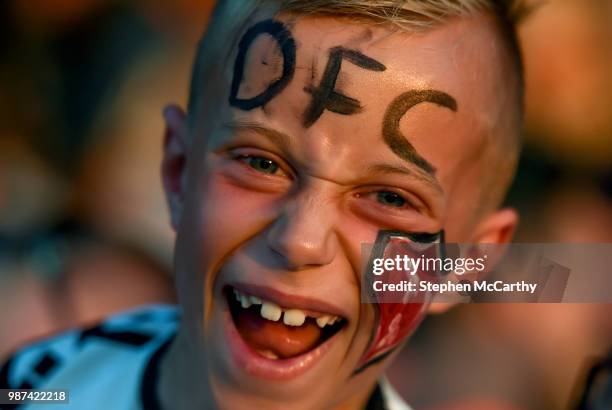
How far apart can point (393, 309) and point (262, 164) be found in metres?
0.34

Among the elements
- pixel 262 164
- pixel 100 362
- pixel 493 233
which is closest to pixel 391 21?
pixel 262 164

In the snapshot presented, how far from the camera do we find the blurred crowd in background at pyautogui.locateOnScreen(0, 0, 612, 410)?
3145mm

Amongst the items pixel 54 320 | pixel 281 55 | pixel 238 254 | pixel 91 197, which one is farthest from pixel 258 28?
pixel 91 197

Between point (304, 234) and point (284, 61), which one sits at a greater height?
point (284, 61)

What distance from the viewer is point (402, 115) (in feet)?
4.28

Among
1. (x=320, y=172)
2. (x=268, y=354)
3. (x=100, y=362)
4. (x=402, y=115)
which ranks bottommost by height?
(x=100, y=362)

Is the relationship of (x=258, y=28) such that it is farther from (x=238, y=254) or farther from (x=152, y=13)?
(x=152, y=13)

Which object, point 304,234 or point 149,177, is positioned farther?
point 149,177

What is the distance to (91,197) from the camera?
3.74 m

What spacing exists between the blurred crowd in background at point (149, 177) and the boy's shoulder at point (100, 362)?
104 centimetres

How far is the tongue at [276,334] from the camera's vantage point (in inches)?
54.3

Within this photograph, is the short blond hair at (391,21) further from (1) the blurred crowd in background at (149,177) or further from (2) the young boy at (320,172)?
(1) the blurred crowd in background at (149,177)

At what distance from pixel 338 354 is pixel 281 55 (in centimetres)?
53

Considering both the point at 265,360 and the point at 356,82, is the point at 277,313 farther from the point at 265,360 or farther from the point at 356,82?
the point at 356,82
